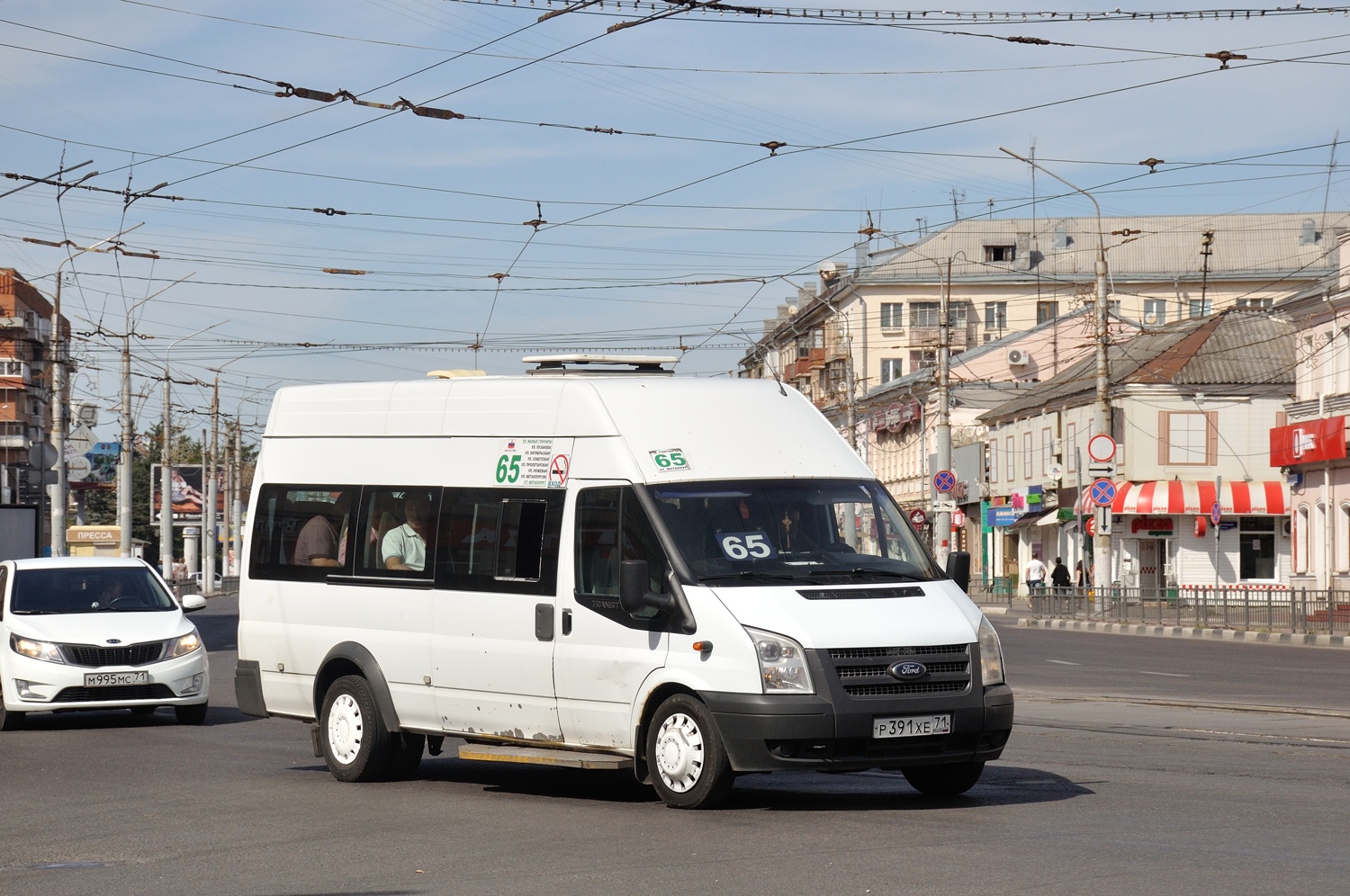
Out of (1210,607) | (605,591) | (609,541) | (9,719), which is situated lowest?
(9,719)

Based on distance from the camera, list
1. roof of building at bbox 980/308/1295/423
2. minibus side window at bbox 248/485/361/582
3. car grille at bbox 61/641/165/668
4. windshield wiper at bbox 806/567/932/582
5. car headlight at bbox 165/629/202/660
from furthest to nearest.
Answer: roof of building at bbox 980/308/1295/423 < car headlight at bbox 165/629/202/660 < car grille at bbox 61/641/165/668 < minibus side window at bbox 248/485/361/582 < windshield wiper at bbox 806/567/932/582

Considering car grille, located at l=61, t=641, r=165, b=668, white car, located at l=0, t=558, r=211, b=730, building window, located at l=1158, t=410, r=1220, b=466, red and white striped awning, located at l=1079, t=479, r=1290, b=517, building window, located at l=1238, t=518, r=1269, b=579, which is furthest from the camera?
building window, located at l=1158, t=410, r=1220, b=466

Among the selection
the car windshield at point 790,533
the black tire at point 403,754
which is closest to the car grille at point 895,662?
the car windshield at point 790,533

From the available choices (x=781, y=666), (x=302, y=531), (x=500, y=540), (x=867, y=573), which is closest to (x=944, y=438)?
(x=302, y=531)

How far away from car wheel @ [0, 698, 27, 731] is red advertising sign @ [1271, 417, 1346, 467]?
3716cm

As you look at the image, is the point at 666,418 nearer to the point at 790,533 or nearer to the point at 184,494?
the point at 790,533

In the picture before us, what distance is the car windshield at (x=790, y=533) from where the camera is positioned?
34.8 ft

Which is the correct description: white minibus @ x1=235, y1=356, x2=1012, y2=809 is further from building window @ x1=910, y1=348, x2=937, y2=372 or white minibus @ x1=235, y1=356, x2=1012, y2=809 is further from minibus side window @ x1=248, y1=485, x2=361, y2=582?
building window @ x1=910, y1=348, x2=937, y2=372

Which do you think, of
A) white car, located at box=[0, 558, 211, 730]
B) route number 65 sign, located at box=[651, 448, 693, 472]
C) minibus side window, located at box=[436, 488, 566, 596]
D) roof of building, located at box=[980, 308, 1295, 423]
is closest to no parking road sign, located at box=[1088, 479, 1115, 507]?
roof of building, located at box=[980, 308, 1295, 423]

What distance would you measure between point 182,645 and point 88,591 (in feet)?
5.02

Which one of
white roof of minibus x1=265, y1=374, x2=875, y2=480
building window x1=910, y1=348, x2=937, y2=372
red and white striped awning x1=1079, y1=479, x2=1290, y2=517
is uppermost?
building window x1=910, y1=348, x2=937, y2=372

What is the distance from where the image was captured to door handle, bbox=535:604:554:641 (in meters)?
11.2

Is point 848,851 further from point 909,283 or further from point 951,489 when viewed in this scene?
point 909,283

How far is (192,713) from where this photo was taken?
59.1 feet
